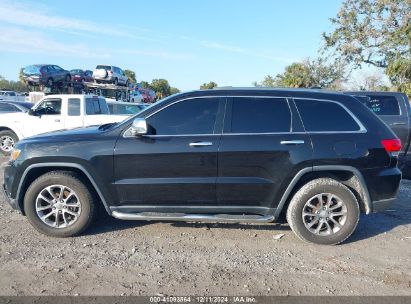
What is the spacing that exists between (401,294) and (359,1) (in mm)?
26429

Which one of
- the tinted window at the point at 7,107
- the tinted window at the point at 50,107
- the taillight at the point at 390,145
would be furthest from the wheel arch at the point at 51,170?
the tinted window at the point at 7,107

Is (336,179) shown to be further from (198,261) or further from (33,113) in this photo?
(33,113)

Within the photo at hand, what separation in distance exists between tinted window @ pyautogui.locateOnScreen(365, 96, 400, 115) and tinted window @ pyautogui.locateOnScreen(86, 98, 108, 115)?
26.0ft

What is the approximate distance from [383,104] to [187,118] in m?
5.91

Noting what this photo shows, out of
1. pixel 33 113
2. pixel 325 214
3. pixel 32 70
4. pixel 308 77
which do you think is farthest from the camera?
pixel 308 77

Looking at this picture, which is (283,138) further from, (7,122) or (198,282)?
(7,122)

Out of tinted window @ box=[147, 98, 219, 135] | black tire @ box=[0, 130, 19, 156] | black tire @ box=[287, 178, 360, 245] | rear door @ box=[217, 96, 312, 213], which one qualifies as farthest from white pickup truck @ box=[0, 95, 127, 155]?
black tire @ box=[287, 178, 360, 245]

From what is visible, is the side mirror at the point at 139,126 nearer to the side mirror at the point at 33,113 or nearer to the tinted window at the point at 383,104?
the tinted window at the point at 383,104

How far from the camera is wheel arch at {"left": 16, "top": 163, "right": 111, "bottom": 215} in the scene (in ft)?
15.0

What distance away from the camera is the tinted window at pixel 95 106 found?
1181cm

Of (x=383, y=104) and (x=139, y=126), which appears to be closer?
(x=139, y=126)

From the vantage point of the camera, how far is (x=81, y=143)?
15.0 ft

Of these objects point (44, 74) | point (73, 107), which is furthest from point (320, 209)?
point (44, 74)

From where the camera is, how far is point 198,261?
4.14 meters
